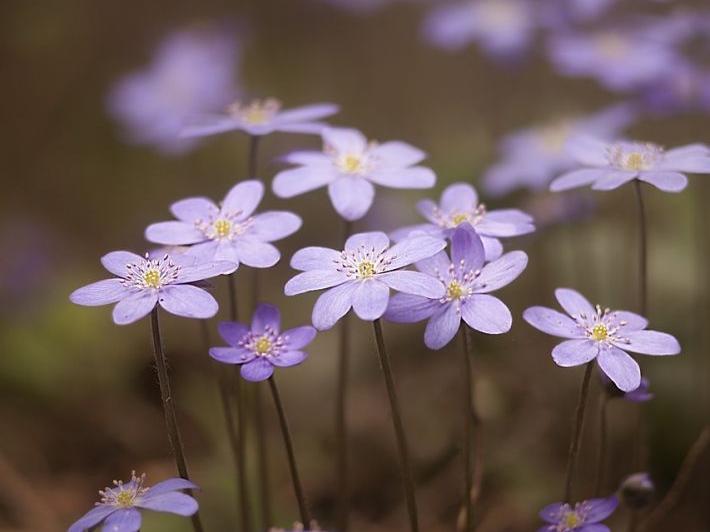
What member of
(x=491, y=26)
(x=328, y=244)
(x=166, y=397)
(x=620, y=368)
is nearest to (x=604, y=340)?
(x=620, y=368)

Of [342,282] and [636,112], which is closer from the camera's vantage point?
[342,282]

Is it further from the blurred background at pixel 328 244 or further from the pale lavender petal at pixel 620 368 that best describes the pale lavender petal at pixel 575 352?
the blurred background at pixel 328 244

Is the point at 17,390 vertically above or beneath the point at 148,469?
above

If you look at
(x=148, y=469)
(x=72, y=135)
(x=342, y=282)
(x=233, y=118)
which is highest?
(x=72, y=135)

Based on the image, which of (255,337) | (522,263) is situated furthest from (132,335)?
(522,263)

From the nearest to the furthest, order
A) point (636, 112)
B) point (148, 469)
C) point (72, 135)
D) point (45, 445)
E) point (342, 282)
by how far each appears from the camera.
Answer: point (342, 282)
point (636, 112)
point (148, 469)
point (45, 445)
point (72, 135)

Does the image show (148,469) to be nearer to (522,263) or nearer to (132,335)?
(132,335)

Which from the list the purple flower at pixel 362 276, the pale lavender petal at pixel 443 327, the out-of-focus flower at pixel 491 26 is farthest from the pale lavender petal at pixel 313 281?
the out-of-focus flower at pixel 491 26
